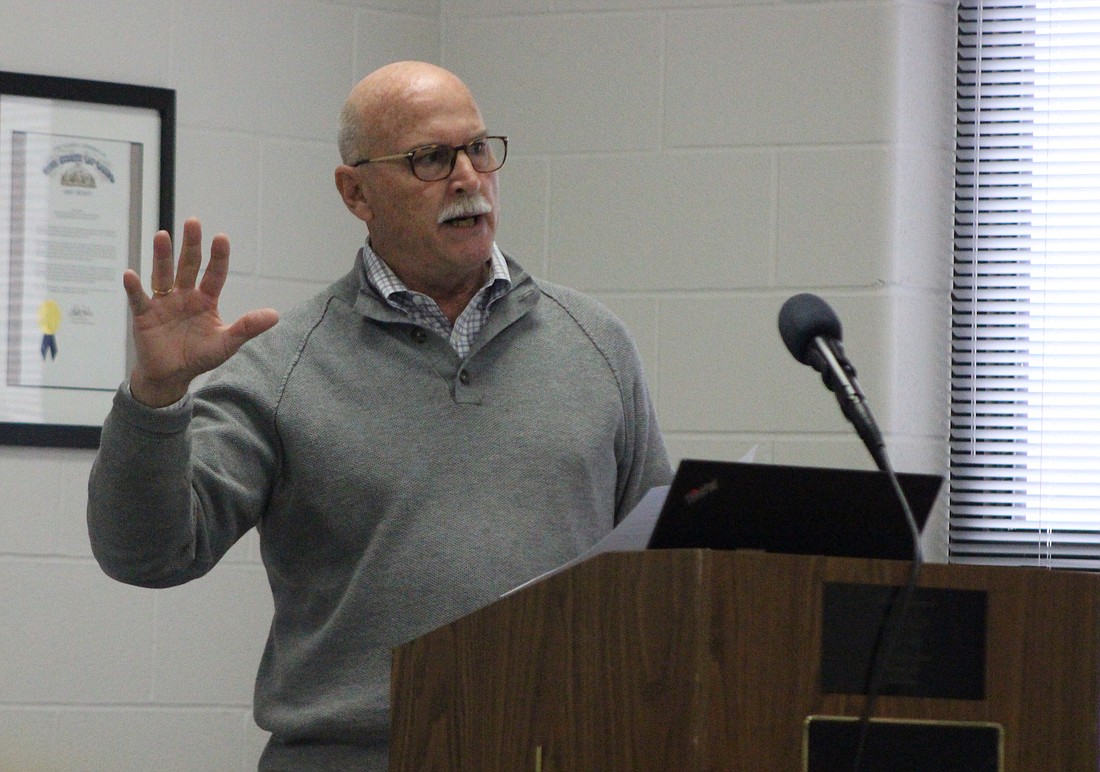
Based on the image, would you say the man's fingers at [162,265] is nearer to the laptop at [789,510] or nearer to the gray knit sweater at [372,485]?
the gray knit sweater at [372,485]

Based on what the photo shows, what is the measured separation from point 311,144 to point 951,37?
1211mm

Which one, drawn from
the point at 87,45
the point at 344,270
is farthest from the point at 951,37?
the point at 87,45

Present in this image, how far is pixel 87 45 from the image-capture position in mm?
2547

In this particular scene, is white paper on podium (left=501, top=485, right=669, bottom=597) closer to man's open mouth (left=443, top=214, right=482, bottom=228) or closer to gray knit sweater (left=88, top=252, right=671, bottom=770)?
gray knit sweater (left=88, top=252, right=671, bottom=770)

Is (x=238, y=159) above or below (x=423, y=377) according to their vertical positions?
above

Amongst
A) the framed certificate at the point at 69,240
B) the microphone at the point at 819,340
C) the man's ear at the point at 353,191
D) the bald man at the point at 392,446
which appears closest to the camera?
the microphone at the point at 819,340

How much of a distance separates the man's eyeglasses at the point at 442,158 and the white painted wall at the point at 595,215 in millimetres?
760

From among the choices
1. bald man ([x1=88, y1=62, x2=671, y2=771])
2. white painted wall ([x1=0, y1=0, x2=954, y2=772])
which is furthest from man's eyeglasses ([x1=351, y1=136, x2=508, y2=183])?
white painted wall ([x1=0, y1=0, x2=954, y2=772])

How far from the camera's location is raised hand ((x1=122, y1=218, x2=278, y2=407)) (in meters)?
1.47

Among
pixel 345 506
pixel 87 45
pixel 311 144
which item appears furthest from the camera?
pixel 311 144

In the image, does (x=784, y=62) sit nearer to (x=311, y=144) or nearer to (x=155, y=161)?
(x=311, y=144)

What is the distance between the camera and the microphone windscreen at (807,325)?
1.23 metres

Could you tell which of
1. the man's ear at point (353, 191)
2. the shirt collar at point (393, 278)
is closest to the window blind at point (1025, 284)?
the shirt collar at point (393, 278)

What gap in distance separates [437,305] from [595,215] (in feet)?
2.74
